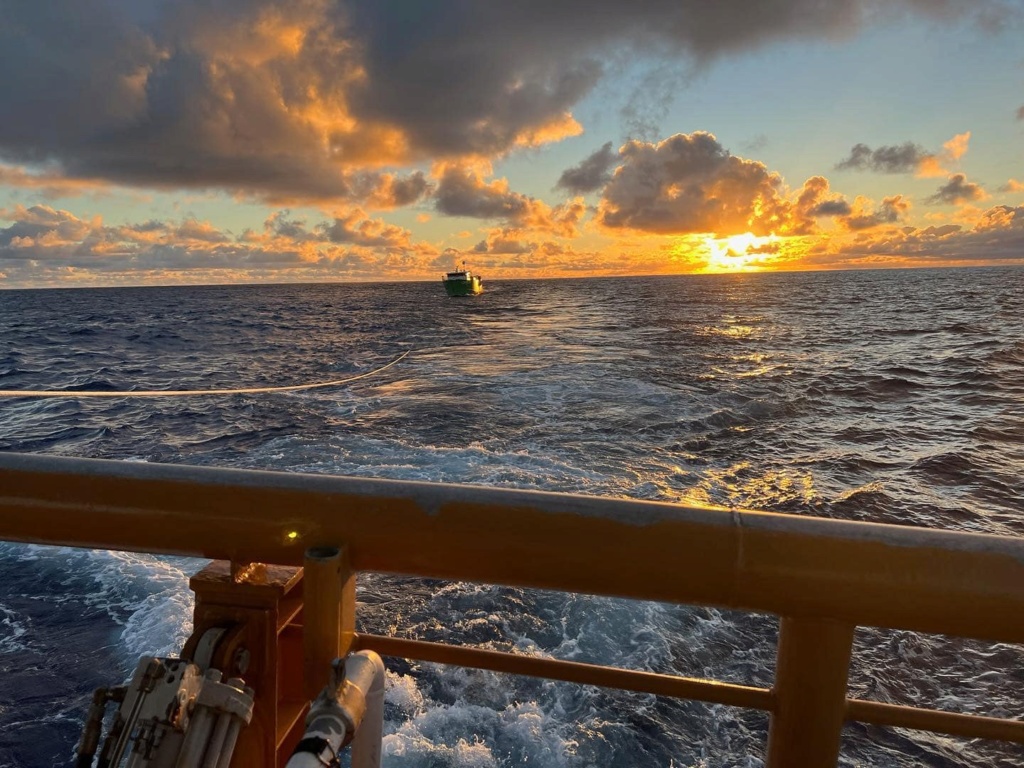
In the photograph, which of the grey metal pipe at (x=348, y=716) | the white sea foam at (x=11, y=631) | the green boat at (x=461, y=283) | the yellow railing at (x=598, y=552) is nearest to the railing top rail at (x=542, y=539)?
the yellow railing at (x=598, y=552)


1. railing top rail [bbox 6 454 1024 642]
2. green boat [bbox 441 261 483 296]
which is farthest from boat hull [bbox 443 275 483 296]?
railing top rail [bbox 6 454 1024 642]

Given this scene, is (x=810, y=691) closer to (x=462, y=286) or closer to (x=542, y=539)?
(x=542, y=539)

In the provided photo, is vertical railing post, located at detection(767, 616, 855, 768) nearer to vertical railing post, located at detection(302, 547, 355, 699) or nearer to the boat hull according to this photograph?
vertical railing post, located at detection(302, 547, 355, 699)

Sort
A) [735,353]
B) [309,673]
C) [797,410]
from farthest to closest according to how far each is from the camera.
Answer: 1. [735,353]
2. [797,410]
3. [309,673]

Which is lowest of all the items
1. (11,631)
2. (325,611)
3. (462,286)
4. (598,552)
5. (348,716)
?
(11,631)

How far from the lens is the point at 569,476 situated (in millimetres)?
8367

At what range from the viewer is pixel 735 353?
72.1 ft

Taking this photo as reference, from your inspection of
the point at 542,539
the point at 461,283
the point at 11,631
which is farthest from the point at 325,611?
the point at 461,283

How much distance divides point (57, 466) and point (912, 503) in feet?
28.9

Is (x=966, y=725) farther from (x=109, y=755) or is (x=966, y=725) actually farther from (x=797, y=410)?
(x=797, y=410)

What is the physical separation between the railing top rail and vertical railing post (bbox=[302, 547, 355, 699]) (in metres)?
0.04

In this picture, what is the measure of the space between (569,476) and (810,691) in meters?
7.35

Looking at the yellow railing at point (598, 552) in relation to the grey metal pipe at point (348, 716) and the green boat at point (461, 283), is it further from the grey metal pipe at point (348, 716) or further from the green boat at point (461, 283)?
the green boat at point (461, 283)

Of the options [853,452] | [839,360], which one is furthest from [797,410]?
[839,360]
